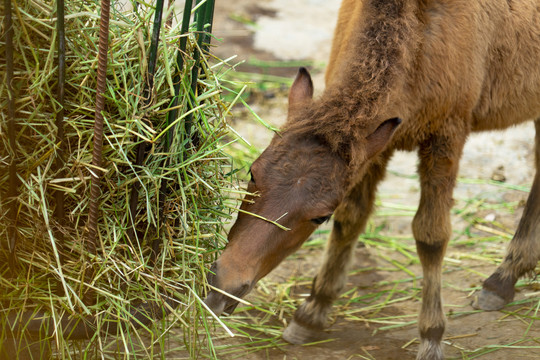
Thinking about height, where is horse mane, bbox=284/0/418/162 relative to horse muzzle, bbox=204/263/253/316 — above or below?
above

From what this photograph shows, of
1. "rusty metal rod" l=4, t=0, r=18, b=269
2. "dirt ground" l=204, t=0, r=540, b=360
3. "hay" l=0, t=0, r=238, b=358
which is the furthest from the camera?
"dirt ground" l=204, t=0, r=540, b=360

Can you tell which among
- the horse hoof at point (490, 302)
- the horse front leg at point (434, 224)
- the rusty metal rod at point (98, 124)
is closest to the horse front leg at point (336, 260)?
the horse front leg at point (434, 224)

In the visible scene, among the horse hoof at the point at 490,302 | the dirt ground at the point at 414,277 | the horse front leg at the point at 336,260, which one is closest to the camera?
the dirt ground at the point at 414,277

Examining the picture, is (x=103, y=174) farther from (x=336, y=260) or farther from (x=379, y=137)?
(x=336, y=260)

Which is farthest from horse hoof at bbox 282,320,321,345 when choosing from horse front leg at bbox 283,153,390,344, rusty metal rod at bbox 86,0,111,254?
rusty metal rod at bbox 86,0,111,254

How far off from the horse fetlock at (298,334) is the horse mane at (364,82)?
60.0 inches

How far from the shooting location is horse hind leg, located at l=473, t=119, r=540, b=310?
4.70 metres

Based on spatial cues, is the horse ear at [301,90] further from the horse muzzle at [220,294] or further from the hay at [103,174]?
the horse muzzle at [220,294]

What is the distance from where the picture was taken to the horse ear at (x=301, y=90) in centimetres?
357

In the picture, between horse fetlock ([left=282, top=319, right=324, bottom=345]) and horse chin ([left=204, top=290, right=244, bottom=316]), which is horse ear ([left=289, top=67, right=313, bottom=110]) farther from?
horse fetlock ([left=282, top=319, right=324, bottom=345])

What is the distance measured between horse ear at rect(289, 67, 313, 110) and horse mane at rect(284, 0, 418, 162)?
0.15 meters

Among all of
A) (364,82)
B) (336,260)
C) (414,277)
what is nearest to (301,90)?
(364,82)

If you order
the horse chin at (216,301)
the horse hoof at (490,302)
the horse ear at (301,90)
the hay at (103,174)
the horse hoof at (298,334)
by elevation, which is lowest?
the horse hoof at (298,334)

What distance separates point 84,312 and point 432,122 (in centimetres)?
222
